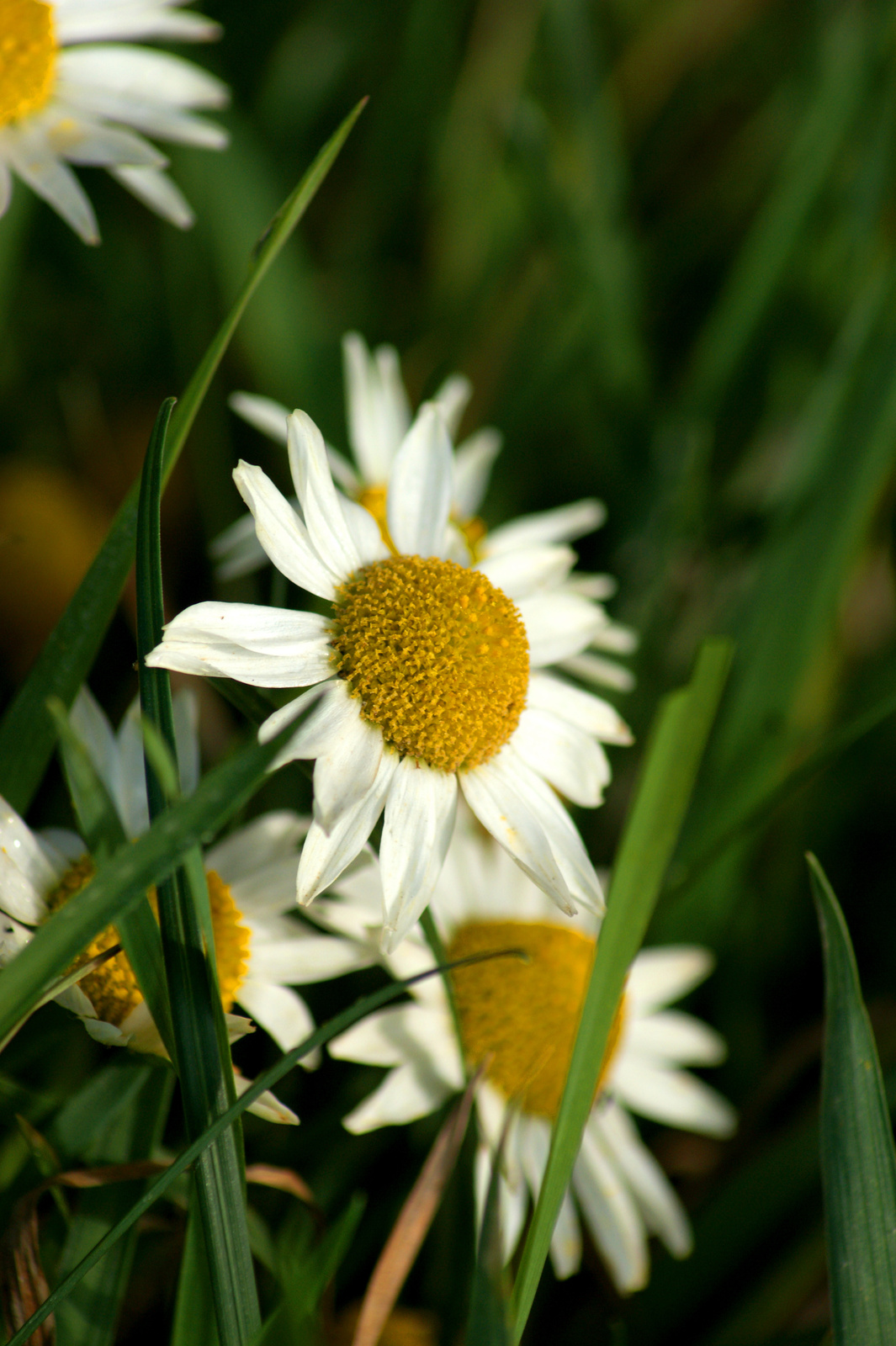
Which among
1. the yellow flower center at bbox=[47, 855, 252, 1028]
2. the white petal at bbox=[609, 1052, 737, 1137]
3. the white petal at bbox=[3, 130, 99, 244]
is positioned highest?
the white petal at bbox=[3, 130, 99, 244]

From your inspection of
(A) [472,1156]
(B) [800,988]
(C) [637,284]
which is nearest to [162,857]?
(A) [472,1156]

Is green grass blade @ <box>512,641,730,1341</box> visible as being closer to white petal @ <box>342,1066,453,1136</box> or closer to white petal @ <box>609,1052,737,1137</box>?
white petal @ <box>342,1066,453,1136</box>

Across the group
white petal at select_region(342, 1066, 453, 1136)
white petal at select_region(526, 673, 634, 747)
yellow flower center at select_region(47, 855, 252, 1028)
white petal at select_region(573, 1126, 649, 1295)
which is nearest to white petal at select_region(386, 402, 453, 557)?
white petal at select_region(526, 673, 634, 747)

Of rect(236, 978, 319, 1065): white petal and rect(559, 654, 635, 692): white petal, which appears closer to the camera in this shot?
rect(236, 978, 319, 1065): white petal

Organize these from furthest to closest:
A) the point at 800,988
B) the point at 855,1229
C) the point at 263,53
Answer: the point at 263,53
the point at 800,988
the point at 855,1229

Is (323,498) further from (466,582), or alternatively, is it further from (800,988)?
(800,988)

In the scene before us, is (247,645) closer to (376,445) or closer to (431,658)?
(431,658)
